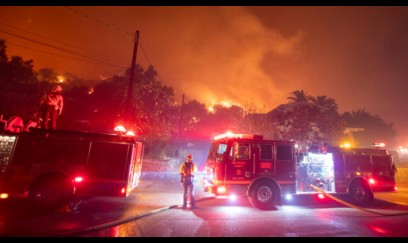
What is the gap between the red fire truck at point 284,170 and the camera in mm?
8570

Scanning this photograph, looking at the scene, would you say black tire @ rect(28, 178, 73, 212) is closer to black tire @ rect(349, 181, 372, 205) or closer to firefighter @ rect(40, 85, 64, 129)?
firefighter @ rect(40, 85, 64, 129)

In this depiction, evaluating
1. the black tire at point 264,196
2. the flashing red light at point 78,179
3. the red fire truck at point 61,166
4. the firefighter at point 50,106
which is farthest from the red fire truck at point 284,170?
the firefighter at point 50,106

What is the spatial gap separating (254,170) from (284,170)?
1.27 meters

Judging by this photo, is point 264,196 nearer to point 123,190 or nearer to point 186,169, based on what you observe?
point 186,169

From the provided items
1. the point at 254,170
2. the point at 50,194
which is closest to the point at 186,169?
the point at 254,170

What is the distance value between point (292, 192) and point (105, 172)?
23.2ft

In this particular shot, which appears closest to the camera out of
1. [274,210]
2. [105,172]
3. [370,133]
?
[105,172]

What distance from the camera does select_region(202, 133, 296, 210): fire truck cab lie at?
851 centimetres

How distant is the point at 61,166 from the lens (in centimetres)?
748

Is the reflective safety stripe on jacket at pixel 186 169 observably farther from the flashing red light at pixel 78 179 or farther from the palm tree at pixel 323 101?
the palm tree at pixel 323 101

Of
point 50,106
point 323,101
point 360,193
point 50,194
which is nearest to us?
point 50,194

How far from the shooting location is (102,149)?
7.92 metres

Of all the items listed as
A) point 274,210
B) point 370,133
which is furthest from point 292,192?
point 370,133

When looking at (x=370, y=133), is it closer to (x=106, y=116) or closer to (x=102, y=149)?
(x=106, y=116)
